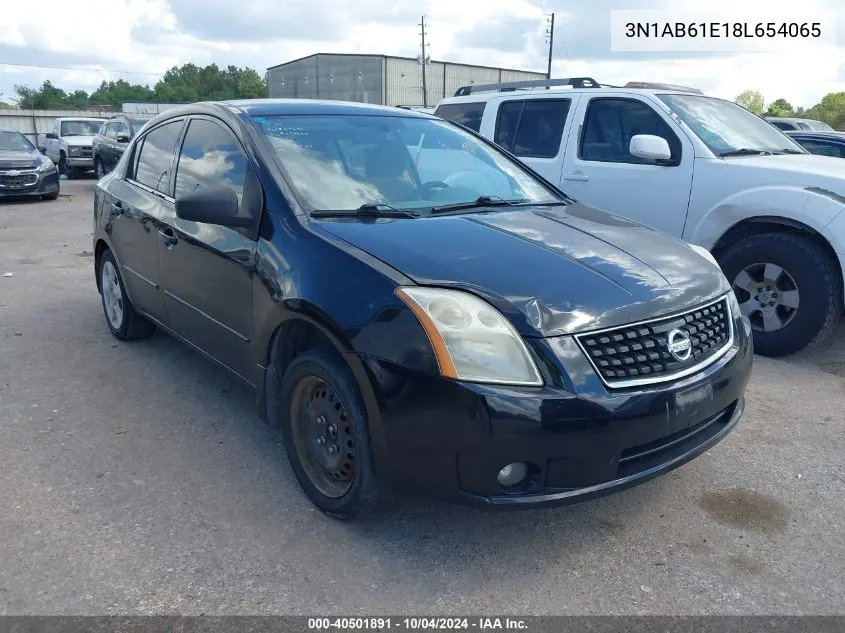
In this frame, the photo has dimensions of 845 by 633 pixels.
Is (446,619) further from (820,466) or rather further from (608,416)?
(820,466)

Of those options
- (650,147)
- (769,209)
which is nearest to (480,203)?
(650,147)

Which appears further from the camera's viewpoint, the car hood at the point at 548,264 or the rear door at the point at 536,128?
the rear door at the point at 536,128

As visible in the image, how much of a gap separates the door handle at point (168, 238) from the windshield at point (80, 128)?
18902 millimetres

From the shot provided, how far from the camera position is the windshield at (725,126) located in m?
5.54

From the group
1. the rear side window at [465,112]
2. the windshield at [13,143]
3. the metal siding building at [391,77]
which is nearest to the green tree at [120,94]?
the metal siding building at [391,77]

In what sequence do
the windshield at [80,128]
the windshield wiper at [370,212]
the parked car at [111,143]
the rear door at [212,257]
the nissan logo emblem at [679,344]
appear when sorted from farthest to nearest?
the windshield at [80,128] < the parked car at [111,143] < the rear door at [212,257] < the windshield wiper at [370,212] < the nissan logo emblem at [679,344]

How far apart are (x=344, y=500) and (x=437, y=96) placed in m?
53.4

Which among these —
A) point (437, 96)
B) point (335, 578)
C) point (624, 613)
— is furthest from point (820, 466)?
point (437, 96)

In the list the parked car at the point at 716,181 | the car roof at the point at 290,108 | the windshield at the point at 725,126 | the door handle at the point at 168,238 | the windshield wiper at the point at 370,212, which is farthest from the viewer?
the windshield at the point at 725,126

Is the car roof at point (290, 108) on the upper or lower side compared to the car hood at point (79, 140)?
lower

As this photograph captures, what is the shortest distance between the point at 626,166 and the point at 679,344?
3.49 m

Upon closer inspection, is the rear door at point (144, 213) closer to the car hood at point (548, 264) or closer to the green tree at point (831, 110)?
the car hood at point (548, 264)

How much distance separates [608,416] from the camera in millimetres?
2424

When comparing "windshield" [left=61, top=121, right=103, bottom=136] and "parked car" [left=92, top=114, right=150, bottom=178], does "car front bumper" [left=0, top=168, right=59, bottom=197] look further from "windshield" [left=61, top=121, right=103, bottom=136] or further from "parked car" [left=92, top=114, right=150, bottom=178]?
"windshield" [left=61, top=121, right=103, bottom=136]
